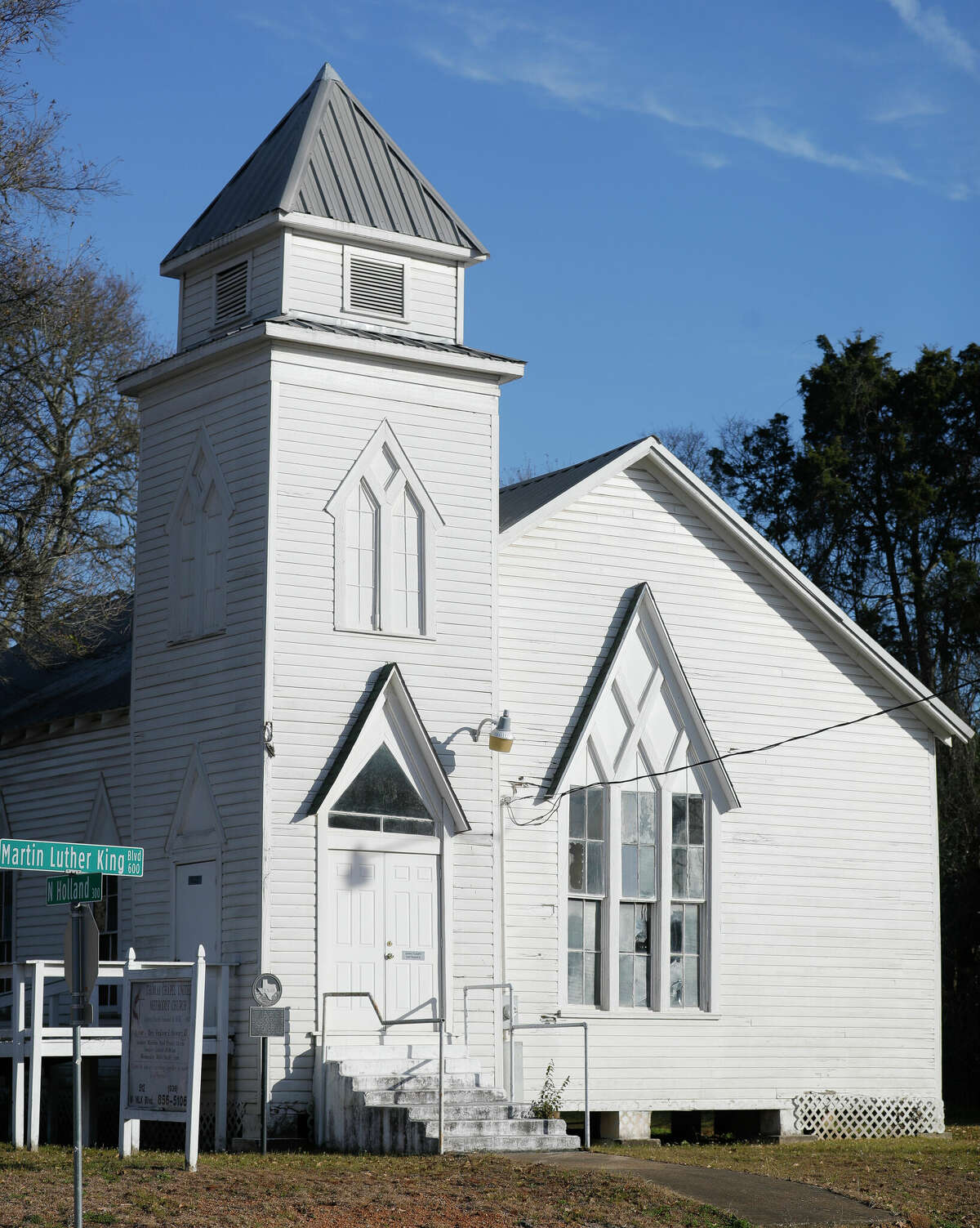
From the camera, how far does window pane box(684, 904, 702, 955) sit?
21078mm

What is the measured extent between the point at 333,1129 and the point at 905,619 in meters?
25.4

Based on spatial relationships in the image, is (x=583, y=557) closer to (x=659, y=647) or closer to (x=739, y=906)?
(x=659, y=647)

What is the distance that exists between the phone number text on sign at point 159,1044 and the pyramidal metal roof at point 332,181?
858 centimetres

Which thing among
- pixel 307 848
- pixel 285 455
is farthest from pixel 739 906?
pixel 285 455

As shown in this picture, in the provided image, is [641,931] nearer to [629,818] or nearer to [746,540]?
[629,818]

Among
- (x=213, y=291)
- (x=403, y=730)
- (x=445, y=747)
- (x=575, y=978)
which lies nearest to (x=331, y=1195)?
(x=403, y=730)

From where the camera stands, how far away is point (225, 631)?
1872cm

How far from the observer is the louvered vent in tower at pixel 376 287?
19.7 meters

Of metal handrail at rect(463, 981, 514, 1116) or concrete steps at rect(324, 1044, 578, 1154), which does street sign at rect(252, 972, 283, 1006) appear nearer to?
concrete steps at rect(324, 1044, 578, 1154)

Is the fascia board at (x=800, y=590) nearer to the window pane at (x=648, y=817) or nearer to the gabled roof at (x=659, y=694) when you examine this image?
the gabled roof at (x=659, y=694)

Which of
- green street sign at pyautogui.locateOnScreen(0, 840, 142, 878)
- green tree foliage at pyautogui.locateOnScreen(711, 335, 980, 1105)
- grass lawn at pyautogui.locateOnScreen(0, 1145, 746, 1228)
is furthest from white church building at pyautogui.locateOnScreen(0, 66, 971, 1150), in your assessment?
green tree foliage at pyautogui.locateOnScreen(711, 335, 980, 1105)

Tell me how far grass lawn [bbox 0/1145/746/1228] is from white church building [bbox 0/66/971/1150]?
5.78 ft

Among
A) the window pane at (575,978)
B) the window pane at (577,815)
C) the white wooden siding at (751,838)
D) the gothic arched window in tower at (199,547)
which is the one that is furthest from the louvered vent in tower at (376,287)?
the window pane at (575,978)

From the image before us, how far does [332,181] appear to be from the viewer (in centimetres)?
1980
